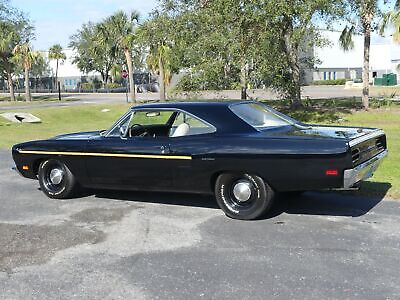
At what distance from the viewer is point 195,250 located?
4.86m

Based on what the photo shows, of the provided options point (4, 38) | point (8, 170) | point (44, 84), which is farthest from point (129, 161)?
point (44, 84)

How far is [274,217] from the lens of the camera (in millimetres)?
5875

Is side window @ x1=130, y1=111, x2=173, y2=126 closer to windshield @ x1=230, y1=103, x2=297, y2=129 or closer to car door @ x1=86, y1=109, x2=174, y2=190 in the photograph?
car door @ x1=86, y1=109, x2=174, y2=190

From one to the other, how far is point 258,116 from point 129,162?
5.49ft

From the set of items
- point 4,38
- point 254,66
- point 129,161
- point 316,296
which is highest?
point 4,38

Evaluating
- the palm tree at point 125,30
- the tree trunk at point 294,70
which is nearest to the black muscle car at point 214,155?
the tree trunk at point 294,70

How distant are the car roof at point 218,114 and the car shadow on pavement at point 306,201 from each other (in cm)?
96

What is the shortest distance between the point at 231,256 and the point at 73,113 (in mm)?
22998

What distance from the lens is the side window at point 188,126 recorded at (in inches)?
237

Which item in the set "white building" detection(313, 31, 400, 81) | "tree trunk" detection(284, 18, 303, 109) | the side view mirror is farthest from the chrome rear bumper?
"white building" detection(313, 31, 400, 81)

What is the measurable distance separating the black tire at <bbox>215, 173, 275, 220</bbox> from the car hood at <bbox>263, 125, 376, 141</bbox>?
58cm

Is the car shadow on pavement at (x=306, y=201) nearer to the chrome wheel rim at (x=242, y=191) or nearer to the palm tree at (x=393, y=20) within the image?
the chrome wheel rim at (x=242, y=191)

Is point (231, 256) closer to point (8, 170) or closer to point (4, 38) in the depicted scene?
point (8, 170)

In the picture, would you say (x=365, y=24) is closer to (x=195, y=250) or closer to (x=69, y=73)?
(x=195, y=250)
